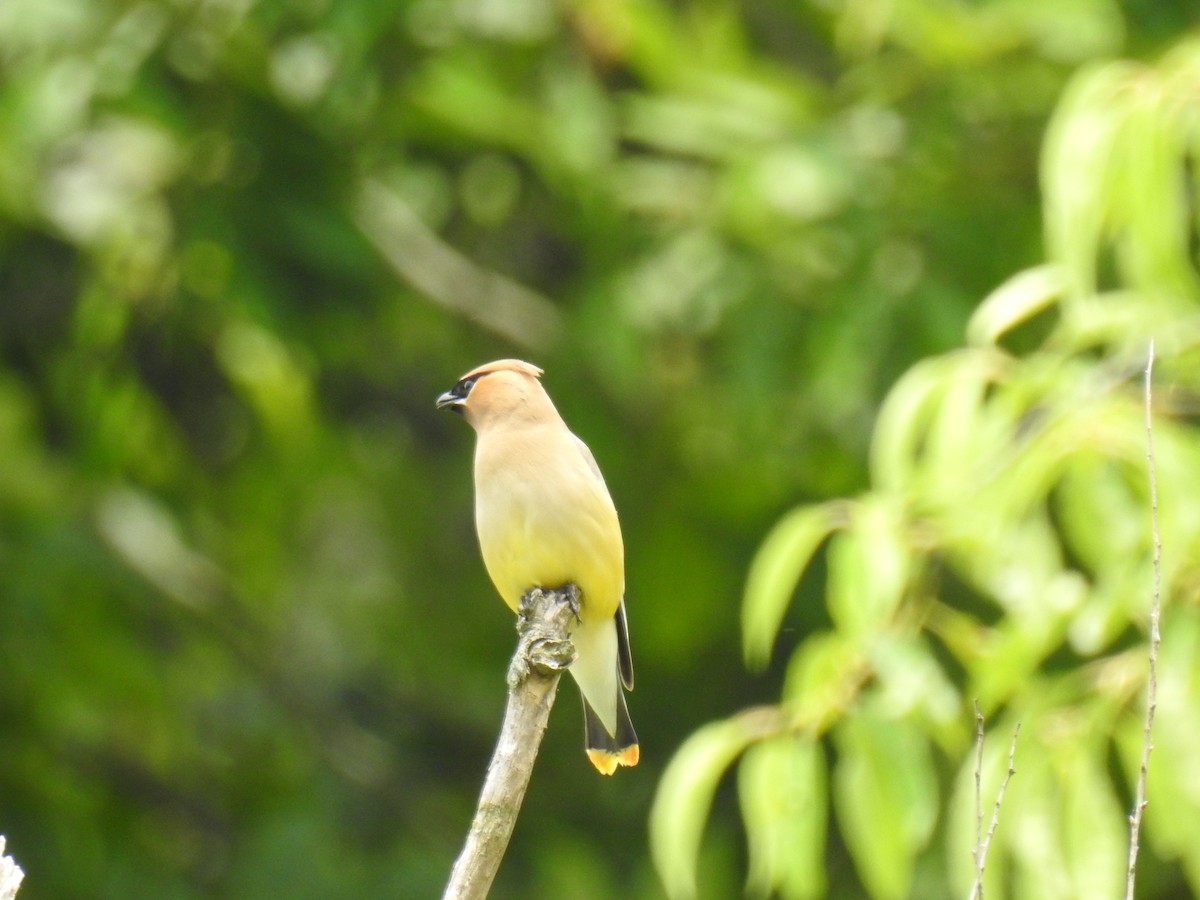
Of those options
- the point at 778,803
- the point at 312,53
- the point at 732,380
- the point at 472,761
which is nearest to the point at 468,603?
the point at 472,761

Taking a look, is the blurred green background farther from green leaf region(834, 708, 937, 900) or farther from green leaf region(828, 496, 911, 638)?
green leaf region(834, 708, 937, 900)

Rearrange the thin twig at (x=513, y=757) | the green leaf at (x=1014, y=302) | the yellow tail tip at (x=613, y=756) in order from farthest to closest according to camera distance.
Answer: the yellow tail tip at (x=613, y=756), the green leaf at (x=1014, y=302), the thin twig at (x=513, y=757)

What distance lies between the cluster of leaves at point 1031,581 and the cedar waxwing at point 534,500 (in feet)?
1.44

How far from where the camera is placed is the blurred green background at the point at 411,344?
7.05m

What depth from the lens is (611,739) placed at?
16.4ft

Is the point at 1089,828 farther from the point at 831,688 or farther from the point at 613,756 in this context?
the point at 613,756

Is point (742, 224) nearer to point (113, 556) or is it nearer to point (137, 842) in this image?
point (113, 556)

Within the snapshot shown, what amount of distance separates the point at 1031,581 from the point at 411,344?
552cm

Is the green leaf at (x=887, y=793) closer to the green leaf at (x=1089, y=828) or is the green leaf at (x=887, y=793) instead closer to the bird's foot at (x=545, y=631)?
the green leaf at (x=1089, y=828)

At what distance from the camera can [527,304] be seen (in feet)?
29.4

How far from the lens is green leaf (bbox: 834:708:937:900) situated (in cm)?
387

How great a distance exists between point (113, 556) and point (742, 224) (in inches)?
148

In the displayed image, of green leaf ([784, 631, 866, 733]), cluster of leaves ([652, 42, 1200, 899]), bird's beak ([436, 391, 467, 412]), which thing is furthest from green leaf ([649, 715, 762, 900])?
bird's beak ([436, 391, 467, 412])

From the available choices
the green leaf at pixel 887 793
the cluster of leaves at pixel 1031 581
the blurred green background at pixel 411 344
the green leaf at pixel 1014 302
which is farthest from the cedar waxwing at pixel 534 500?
the blurred green background at pixel 411 344
